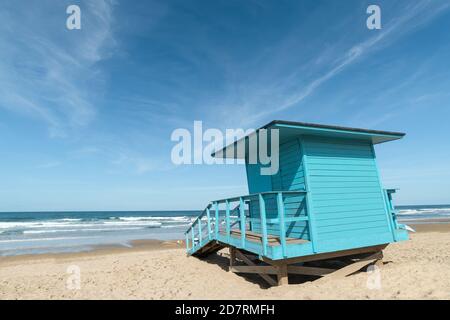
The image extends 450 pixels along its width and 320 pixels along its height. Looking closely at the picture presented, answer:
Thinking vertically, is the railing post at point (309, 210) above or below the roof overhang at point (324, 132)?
below

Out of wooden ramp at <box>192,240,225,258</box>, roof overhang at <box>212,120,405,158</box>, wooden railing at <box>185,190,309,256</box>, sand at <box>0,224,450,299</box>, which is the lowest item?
sand at <box>0,224,450,299</box>

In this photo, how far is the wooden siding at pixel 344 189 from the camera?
21.7 ft

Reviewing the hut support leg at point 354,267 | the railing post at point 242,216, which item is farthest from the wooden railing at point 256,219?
the hut support leg at point 354,267

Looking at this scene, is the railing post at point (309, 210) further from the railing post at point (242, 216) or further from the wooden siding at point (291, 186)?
the railing post at point (242, 216)

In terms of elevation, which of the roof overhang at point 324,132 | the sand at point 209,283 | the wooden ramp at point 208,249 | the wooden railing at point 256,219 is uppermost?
the roof overhang at point 324,132

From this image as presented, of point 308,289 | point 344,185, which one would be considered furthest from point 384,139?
point 308,289

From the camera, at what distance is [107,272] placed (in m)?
9.47

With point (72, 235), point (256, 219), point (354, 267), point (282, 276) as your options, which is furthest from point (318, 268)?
point (72, 235)

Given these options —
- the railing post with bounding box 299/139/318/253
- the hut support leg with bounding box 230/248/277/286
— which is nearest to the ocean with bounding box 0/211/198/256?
the hut support leg with bounding box 230/248/277/286

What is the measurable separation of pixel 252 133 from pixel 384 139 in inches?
152

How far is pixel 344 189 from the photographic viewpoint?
7.06 m

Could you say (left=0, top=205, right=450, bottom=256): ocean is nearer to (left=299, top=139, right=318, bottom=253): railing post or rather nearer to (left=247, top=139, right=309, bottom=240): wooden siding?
(left=247, top=139, right=309, bottom=240): wooden siding

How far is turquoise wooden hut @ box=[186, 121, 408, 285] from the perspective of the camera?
20.8 ft
